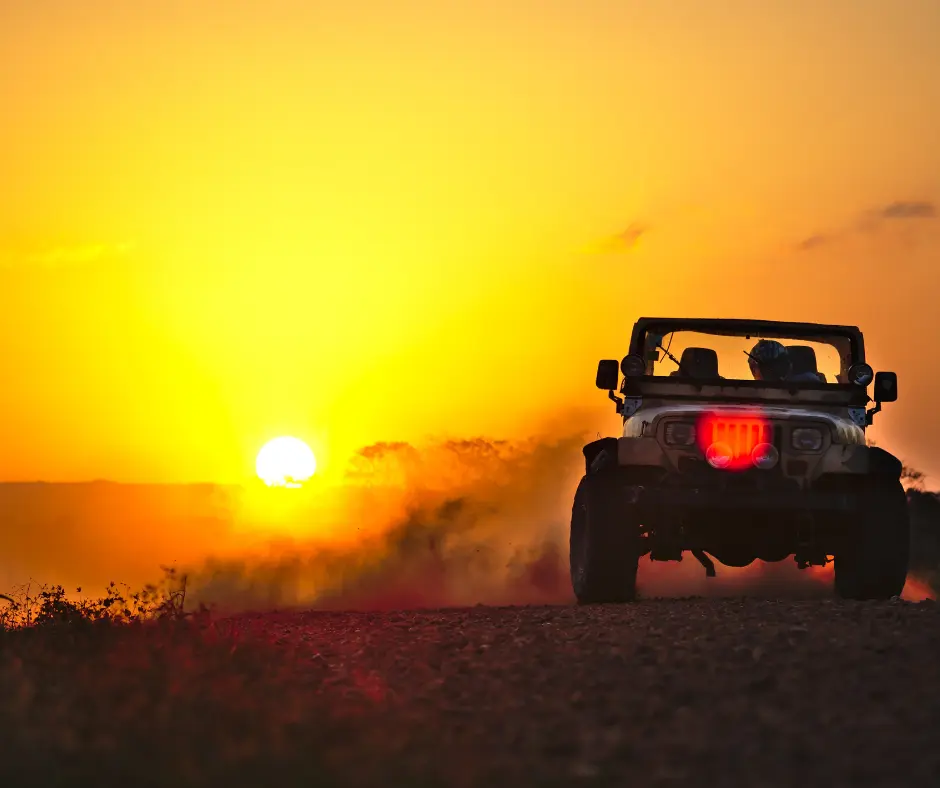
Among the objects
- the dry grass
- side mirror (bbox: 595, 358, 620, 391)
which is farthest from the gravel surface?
side mirror (bbox: 595, 358, 620, 391)

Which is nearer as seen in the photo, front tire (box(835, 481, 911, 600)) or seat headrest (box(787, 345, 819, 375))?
front tire (box(835, 481, 911, 600))

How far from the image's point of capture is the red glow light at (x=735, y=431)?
44.5ft

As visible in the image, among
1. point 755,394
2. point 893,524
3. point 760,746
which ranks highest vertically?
point 755,394

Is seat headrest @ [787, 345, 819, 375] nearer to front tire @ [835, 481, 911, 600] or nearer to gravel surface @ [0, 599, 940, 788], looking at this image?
front tire @ [835, 481, 911, 600]

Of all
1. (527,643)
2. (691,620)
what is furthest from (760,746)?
(691,620)

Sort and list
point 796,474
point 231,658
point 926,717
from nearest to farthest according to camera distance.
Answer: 1. point 926,717
2. point 231,658
3. point 796,474

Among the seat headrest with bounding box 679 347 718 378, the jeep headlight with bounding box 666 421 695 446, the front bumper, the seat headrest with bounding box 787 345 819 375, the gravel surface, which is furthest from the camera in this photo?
the seat headrest with bounding box 787 345 819 375

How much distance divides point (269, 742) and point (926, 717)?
3768 millimetres

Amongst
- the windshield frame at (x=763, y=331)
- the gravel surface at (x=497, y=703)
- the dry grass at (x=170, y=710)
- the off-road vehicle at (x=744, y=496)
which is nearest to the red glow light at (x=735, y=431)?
the off-road vehicle at (x=744, y=496)

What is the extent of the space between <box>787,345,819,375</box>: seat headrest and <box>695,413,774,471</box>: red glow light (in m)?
2.01

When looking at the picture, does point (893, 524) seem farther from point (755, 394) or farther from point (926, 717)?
point (926, 717)

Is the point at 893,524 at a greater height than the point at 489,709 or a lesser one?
greater

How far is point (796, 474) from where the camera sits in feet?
45.0

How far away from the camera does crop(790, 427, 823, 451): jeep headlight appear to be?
13.7 meters
